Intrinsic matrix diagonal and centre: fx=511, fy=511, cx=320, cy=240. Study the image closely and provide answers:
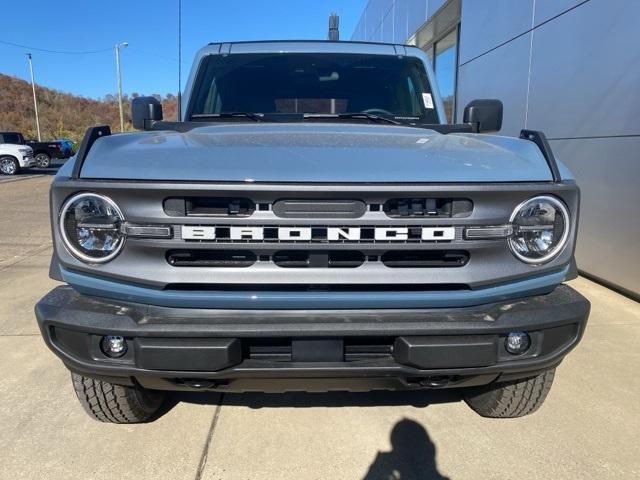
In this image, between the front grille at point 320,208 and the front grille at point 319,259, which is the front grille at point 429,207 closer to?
the front grille at point 320,208

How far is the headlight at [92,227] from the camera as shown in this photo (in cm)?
194

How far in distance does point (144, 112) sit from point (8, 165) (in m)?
21.6

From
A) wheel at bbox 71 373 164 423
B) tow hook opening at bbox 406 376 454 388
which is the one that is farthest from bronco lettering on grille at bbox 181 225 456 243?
wheel at bbox 71 373 164 423

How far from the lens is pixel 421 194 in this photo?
74.5 inches

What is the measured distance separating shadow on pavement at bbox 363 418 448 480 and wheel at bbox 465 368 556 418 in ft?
1.21

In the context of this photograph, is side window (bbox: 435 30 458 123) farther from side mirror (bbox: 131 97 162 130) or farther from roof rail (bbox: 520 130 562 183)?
roof rail (bbox: 520 130 562 183)

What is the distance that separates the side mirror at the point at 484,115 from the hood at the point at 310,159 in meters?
0.78

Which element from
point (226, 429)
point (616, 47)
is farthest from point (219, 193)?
point (616, 47)

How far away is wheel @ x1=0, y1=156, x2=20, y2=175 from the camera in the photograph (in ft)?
69.3

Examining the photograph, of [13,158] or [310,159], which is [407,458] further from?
[13,158]

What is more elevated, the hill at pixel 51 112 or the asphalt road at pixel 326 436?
the hill at pixel 51 112

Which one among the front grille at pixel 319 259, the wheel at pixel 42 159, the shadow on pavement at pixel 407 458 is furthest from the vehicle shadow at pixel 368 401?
the wheel at pixel 42 159

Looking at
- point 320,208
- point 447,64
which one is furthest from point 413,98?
point 447,64

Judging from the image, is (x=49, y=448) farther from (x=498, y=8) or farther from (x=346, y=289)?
(x=498, y=8)
